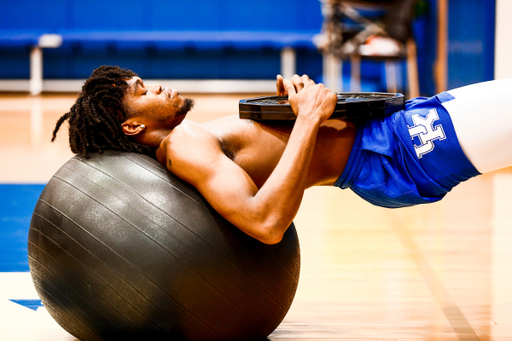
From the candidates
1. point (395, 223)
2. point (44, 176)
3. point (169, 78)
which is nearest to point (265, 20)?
point (169, 78)

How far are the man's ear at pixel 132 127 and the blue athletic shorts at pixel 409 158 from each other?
671mm

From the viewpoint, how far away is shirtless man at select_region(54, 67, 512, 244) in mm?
1711

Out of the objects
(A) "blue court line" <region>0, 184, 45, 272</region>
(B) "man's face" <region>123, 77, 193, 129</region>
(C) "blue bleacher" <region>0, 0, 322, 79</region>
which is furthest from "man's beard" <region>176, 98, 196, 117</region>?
(C) "blue bleacher" <region>0, 0, 322, 79</region>

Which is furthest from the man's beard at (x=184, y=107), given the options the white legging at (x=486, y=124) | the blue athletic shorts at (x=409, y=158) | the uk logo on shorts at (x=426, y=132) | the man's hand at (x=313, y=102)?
the white legging at (x=486, y=124)

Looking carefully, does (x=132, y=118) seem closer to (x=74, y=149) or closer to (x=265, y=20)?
(x=74, y=149)

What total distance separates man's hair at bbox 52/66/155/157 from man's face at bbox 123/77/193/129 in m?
0.03

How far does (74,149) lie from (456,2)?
6319 mm

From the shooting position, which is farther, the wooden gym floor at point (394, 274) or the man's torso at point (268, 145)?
the wooden gym floor at point (394, 274)

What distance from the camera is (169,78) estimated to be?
10398mm

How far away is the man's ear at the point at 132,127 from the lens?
1.86 m

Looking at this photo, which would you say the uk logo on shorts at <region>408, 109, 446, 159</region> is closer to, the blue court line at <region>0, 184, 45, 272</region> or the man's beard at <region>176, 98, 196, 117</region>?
the man's beard at <region>176, 98, 196, 117</region>

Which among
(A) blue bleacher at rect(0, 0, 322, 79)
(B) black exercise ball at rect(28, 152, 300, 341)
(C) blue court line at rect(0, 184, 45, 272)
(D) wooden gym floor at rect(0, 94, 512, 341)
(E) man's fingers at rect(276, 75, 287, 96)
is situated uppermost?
(A) blue bleacher at rect(0, 0, 322, 79)

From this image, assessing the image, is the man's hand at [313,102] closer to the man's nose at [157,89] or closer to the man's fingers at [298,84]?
the man's fingers at [298,84]

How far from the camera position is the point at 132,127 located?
6.14ft
